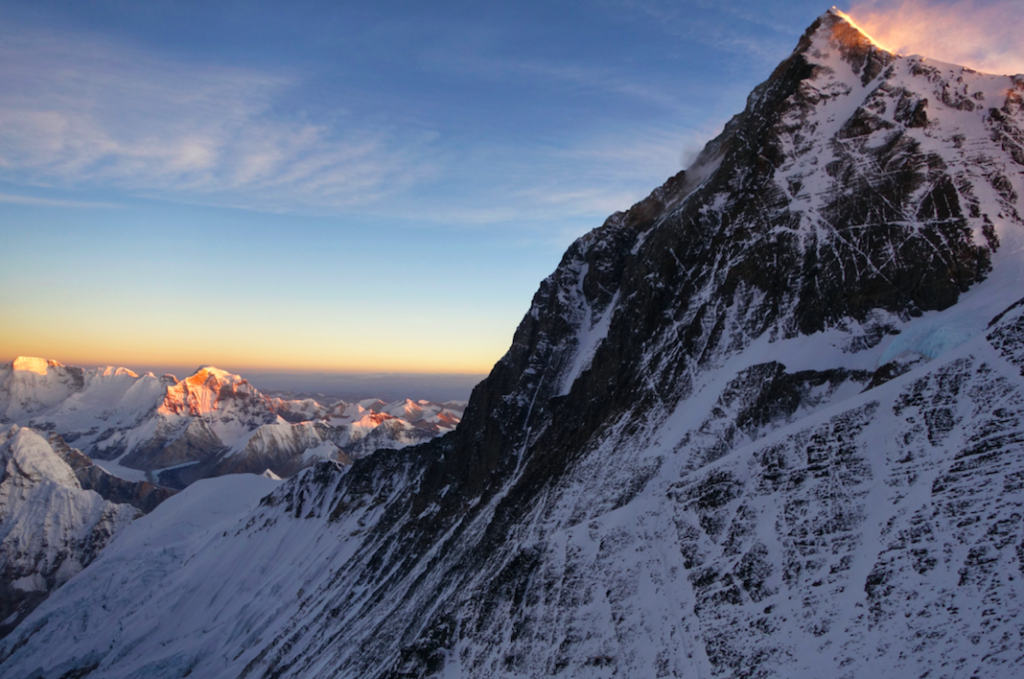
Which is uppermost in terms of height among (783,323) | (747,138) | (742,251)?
(747,138)

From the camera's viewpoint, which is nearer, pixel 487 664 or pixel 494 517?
pixel 487 664

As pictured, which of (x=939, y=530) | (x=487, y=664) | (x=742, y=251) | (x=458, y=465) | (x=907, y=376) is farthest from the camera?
(x=458, y=465)

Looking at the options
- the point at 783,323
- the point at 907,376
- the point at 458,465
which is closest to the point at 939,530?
the point at 907,376

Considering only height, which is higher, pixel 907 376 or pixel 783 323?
pixel 783 323

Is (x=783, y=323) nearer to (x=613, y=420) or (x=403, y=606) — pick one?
(x=613, y=420)

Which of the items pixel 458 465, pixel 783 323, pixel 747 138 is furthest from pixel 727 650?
pixel 458 465

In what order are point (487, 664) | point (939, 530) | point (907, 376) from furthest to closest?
1. point (487, 664)
2. point (907, 376)
3. point (939, 530)
